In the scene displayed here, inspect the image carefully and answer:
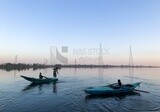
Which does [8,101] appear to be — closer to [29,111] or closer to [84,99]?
[29,111]

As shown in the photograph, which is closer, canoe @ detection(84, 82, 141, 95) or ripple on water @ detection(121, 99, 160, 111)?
ripple on water @ detection(121, 99, 160, 111)

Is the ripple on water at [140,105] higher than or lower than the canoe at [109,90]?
lower

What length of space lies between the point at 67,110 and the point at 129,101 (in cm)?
856

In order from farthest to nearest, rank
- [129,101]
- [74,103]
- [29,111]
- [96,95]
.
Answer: [96,95] < [129,101] < [74,103] < [29,111]

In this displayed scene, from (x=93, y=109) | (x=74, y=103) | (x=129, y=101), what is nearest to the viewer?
(x=93, y=109)

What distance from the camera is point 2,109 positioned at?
1964 centimetres

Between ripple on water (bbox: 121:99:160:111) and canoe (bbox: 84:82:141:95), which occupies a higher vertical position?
canoe (bbox: 84:82:141:95)

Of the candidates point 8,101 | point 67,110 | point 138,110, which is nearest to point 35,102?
point 8,101

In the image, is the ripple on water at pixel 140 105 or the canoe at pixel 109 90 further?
the canoe at pixel 109 90

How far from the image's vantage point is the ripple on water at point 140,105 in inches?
835

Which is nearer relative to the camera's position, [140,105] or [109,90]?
[140,105]

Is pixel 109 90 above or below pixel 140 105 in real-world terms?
above

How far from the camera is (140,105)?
22.7 metres

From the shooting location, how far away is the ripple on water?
2120 centimetres
